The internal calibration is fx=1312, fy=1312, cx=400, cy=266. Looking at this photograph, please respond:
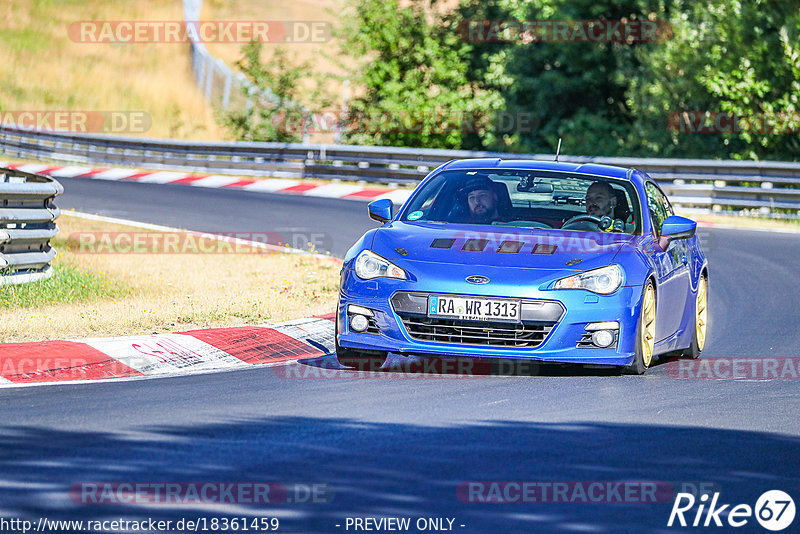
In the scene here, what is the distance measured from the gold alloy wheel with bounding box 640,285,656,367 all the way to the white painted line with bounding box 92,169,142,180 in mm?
23670

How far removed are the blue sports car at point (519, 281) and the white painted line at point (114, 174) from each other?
73.6 feet

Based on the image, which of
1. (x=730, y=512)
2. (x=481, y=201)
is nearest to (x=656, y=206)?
(x=481, y=201)

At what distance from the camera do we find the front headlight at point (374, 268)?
8.58 m

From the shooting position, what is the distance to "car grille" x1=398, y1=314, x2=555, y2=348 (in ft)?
27.4

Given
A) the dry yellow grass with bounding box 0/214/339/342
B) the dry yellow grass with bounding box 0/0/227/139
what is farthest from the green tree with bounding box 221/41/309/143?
the dry yellow grass with bounding box 0/214/339/342

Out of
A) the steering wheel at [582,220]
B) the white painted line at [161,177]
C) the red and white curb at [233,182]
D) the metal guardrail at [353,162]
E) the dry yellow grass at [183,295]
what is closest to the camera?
the steering wheel at [582,220]

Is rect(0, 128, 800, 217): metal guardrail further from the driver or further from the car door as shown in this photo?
the driver

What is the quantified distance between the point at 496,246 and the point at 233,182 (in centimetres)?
2107

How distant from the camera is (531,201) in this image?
988 cm

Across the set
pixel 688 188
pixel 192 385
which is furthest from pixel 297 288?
pixel 688 188

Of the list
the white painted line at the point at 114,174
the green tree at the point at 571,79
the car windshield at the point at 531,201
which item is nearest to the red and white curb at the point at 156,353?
the car windshield at the point at 531,201

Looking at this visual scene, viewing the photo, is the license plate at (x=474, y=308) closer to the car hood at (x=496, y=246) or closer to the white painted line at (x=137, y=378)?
the car hood at (x=496, y=246)

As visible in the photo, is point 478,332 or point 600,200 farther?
point 600,200

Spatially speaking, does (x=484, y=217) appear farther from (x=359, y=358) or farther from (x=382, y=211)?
(x=359, y=358)
